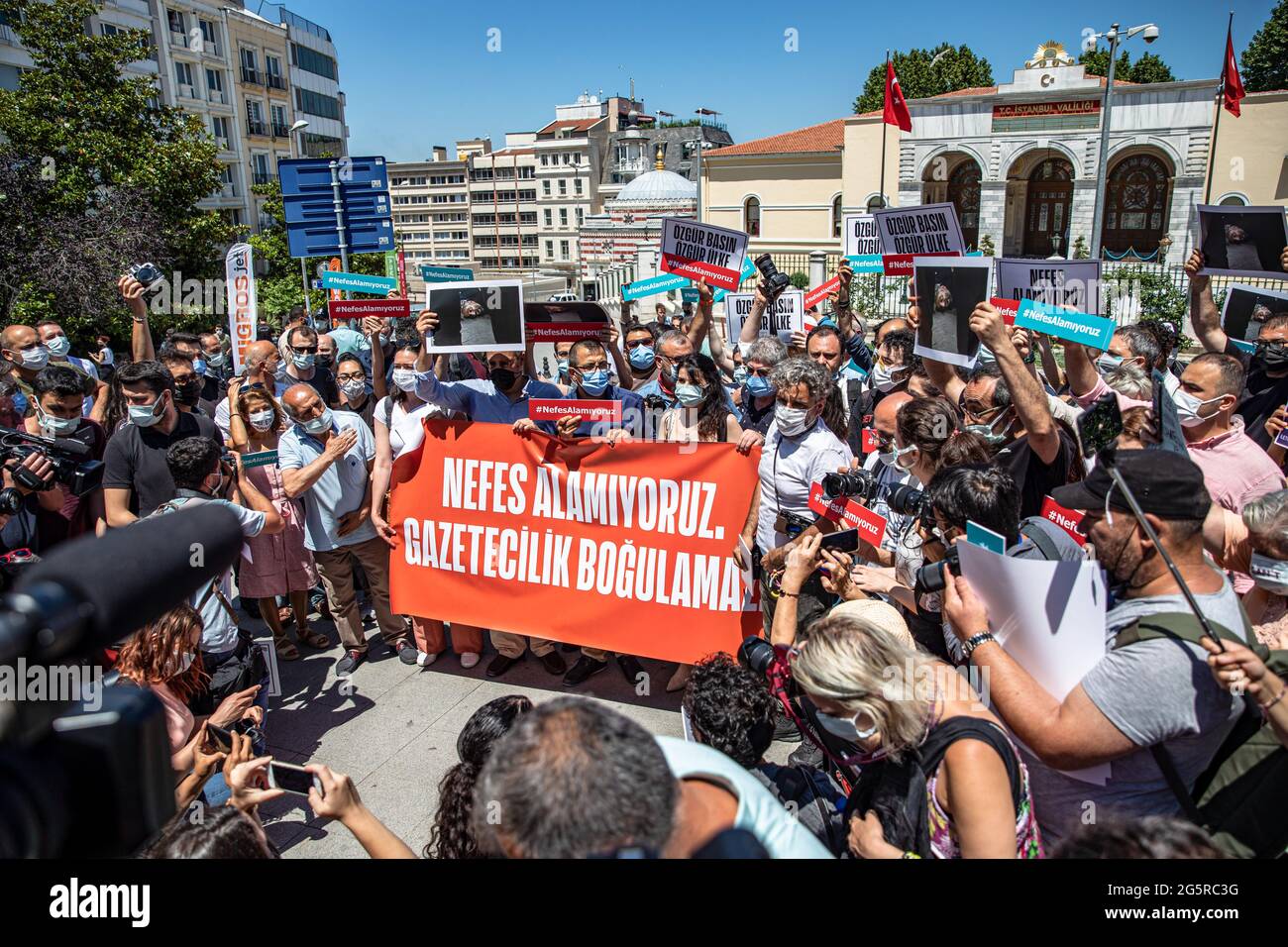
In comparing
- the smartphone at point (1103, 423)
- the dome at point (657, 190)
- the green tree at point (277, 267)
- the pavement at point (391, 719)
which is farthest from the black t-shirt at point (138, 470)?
the dome at point (657, 190)

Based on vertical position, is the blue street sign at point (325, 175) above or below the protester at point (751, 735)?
above

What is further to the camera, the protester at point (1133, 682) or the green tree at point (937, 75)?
the green tree at point (937, 75)

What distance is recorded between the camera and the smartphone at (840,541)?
3253mm

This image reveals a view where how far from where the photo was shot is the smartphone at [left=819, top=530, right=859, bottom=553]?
10.7ft

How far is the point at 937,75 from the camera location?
56.2 metres

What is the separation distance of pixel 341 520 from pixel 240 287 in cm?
385

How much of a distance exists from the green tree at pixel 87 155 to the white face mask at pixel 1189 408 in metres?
22.4

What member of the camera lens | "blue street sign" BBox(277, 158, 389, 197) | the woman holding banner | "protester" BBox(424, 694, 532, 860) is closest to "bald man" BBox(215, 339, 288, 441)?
the woman holding banner

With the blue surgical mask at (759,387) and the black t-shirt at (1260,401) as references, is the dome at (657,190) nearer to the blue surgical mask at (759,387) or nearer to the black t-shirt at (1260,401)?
the blue surgical mask at (759,387)

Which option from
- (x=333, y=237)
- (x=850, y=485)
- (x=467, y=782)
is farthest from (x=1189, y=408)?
(x=333, y=237)

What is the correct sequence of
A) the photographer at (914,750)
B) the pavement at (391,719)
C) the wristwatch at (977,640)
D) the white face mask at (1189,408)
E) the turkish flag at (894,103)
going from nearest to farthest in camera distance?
the photographer at (914,750) → the wristwatch at (977,640) → the pavement at (391,719) → the white face mask at (1189,408) → the turkish flag at (894,103)

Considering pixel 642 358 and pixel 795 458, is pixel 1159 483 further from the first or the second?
pixel 642 358

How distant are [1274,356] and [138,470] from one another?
6872 millimetres

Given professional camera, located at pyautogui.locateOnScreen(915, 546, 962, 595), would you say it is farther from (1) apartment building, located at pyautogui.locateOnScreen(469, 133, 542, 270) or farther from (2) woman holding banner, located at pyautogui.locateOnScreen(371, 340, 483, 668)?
(1) apartment building, located at pyautogui.locateOnScreen(469, 133, 542, 270)
